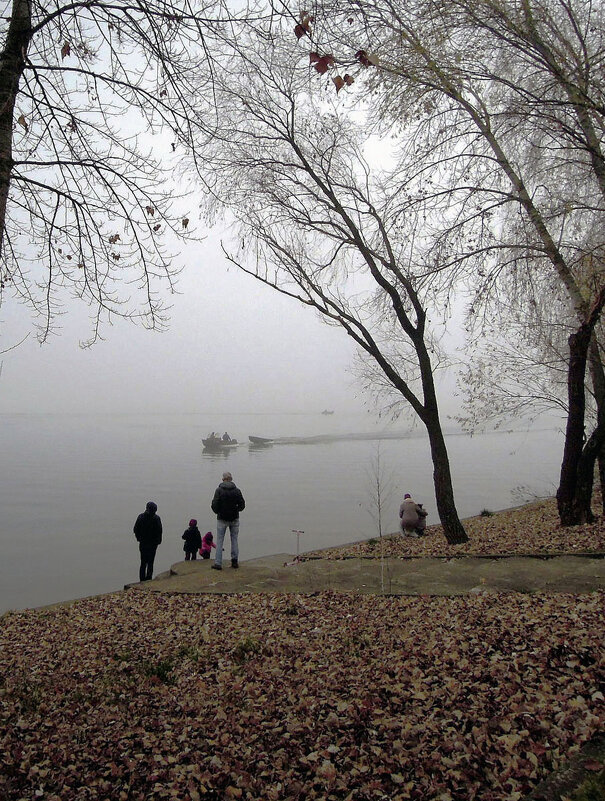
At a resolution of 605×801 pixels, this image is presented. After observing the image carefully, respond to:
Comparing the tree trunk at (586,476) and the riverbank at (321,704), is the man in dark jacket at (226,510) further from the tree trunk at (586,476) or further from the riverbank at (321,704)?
the tree trunk at (586,476)

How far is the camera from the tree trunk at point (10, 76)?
15.3ft

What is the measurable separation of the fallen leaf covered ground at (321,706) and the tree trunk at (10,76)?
4344 mm

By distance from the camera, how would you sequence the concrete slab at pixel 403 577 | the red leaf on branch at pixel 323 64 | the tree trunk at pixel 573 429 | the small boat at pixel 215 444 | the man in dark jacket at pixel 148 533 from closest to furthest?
1. the red leaf on branch at pixel 323 64
2. the concrete slab at pixel 403 577
3. the tree trunk at pixel 573 429
4. the man in dark jacket at pixel 148 533
5. the small boat at pixel 215 444

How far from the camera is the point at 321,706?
4.25 metres

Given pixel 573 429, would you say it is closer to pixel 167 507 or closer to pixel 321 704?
pixel 321 704

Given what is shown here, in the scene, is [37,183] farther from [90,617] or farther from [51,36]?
[90,617]

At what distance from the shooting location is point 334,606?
718 cm

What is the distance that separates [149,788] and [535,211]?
31.6 ft

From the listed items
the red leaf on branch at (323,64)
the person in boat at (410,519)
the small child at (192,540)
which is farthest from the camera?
the person in boat at (410,519)

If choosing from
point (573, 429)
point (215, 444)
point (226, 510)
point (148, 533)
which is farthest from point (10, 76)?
point (215, 444)

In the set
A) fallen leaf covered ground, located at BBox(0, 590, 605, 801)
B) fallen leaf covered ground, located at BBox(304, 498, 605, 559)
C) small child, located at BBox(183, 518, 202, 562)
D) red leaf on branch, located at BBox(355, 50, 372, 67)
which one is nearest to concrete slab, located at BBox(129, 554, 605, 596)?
fallen leaf covered ground, located at BBox(304, 498, 605, 559)

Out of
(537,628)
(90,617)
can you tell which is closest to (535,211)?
(537,628)

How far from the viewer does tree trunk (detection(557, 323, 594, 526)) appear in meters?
10.4

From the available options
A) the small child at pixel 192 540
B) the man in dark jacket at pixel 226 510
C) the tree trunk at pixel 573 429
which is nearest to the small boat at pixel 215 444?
the small child at pixel 192 540
